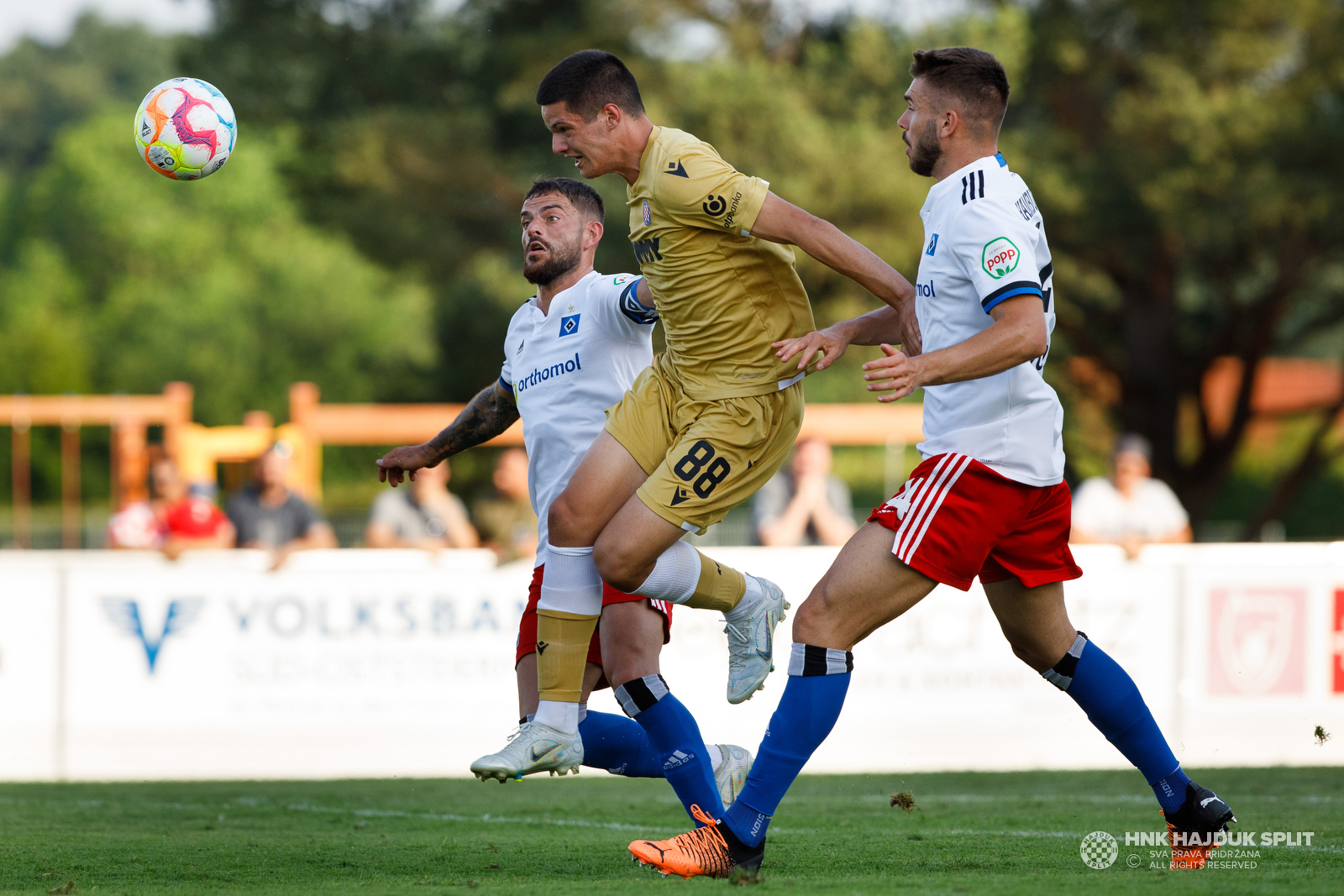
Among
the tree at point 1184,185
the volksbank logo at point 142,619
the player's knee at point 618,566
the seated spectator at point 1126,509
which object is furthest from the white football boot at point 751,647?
the tree at point 1184,185

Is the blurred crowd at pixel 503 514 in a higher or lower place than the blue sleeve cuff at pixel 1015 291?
lower

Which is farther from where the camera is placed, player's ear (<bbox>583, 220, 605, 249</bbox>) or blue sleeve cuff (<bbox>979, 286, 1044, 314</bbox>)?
player's ear (<bbox>583, 220, 605, 249</bbox>)

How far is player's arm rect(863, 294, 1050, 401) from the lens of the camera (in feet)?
12.6

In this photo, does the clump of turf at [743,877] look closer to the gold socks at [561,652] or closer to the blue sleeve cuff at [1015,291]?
the gold socks at [561,652]

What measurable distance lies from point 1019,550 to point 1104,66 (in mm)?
21129

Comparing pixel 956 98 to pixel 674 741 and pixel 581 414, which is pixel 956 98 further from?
pixel 674 741

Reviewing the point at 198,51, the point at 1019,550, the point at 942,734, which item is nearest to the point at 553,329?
the point at 1019,550

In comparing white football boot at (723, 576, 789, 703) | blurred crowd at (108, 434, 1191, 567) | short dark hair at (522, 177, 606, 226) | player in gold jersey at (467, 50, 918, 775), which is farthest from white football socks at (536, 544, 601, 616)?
blurred crowd at (108, 434, 1191, 567)

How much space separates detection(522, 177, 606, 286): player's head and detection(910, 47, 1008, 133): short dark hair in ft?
4.90

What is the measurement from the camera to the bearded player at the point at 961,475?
414 cm

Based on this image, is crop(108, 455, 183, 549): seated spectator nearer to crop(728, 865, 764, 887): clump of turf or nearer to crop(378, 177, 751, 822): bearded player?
crop(378, 177, 751, 822): bearded player

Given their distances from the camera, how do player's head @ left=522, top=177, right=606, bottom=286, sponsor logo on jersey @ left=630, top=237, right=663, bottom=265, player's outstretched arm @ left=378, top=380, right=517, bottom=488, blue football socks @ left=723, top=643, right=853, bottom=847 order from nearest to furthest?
blue football socks @ left=723, top=643, right=853, bottom=847 → sponsor logo on jersey @ left=630, top=237, right=663, bottom=265 → player's head @ left=522, top=177, right=606, bottom=286 → player's outstretched arm @ left=378, top=380, right=517, bottom=488

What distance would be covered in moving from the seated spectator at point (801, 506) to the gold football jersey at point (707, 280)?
612 centimetres

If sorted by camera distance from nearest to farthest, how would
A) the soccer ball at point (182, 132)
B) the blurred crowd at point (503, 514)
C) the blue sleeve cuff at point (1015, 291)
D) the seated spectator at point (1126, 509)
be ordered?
the blue sleeve cuff at point (1015, 291) < the soccer ball at point (182, 132) < the seated spectator at point (1126, 509) < the blurred crowd at point (503, 514)
